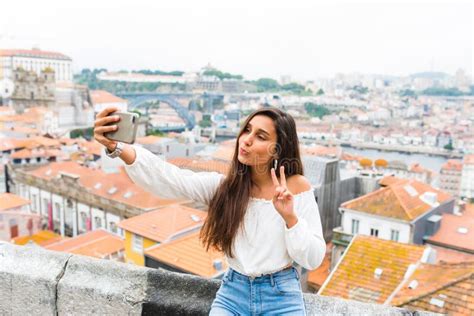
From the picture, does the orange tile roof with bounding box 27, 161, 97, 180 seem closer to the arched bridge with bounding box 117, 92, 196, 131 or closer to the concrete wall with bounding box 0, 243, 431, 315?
the concrete wall with bounding box 0, 243, 431, 315

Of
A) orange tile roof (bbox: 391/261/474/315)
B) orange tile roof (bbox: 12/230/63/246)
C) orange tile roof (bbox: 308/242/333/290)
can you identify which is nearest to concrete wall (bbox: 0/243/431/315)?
orange tile roof (bbox: 391/261/474/315)

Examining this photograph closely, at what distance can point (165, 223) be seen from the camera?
6.31 m

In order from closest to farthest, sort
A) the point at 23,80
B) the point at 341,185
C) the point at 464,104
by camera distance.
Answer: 1. the point at 341,185
2. the point at 23,80
3. the point at 464,104

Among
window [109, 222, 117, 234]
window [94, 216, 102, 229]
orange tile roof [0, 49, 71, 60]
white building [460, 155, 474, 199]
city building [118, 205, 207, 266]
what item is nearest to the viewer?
city building [118, 205, 207, 266]

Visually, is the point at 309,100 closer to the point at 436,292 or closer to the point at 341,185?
the point at 341,185

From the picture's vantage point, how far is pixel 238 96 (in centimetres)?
3344

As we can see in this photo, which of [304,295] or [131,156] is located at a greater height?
[131,156]

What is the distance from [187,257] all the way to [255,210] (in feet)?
14.2

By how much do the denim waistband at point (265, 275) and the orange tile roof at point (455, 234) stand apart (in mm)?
5748

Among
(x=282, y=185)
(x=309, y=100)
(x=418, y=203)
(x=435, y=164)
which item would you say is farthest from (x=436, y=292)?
(x=309, y=100)

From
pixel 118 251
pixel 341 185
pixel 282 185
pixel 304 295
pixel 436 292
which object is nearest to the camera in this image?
pixel 282 185

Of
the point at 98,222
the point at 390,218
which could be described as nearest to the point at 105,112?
the point at 390,218

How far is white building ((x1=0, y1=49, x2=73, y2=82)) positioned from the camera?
2945cm

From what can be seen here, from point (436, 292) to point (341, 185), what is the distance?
6.49 m
